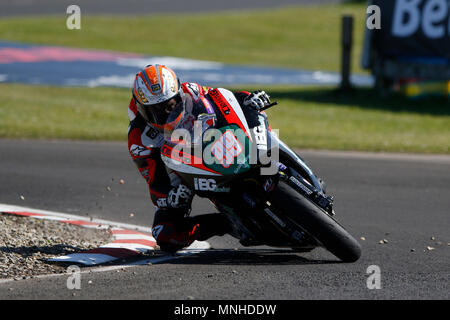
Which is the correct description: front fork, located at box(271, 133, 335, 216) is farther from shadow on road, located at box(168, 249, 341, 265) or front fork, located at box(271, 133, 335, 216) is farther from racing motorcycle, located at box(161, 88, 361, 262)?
shadow on road, located at box(168, 249, 341, 265)

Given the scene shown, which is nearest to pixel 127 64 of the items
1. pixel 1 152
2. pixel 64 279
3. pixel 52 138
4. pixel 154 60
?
pixel 154 60

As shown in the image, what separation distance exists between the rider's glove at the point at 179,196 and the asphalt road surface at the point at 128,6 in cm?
2453

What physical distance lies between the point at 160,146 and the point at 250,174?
90cm

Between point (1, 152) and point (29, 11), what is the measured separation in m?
20.5

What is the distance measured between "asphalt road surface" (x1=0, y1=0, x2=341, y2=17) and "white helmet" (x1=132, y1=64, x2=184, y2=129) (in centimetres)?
2444

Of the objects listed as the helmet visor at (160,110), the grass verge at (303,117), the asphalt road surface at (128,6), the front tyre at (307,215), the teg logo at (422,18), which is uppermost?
the asphalt road surface at (128,6)

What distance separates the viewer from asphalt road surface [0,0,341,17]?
1201 inches

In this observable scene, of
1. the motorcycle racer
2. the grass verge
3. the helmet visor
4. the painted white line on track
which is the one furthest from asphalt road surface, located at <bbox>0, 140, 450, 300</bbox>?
the helmet visor

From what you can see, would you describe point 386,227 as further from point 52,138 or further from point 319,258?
point 52,138

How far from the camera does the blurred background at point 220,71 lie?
1387 cm

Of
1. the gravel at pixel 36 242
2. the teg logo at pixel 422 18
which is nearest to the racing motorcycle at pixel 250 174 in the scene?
the gravel at pixel 36 242

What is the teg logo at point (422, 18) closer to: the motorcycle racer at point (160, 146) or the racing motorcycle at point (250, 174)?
the motorcycle racer at point (160, 146)

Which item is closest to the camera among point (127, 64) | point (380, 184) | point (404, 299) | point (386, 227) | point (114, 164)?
point (404, 299)

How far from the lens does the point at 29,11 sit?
30156mm
